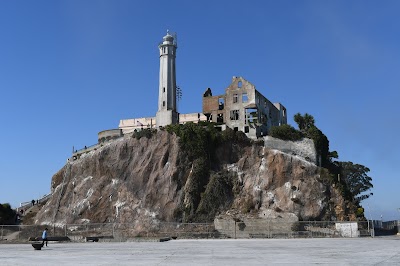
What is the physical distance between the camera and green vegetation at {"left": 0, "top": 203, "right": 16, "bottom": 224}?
70.8m

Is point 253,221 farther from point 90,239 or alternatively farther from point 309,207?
point 90,239

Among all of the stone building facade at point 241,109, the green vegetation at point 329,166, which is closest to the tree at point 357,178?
the green vegetation at point 329,166

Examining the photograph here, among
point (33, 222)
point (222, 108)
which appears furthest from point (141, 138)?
point (33, 222)

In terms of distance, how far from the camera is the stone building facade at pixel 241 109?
7088 cm

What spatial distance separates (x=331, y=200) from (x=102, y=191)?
111 ft

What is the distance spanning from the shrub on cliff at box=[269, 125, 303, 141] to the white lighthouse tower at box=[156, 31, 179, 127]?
1810 centimetres

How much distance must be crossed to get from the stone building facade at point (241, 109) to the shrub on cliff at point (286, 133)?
3.35 m

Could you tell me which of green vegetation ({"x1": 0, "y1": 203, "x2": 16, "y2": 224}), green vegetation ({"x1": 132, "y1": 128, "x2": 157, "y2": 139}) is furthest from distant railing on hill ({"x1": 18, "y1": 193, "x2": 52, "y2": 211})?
green vegetation ({"x1": 132, "y1": 128, "x2": 157, "y2": 139})

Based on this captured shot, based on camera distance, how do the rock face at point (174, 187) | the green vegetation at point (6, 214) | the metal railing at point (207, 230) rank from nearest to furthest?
1. the metal railing at point (207, 230)
2. the rock face at point (174, 187)
3. the green vegetation at point (6, 214)

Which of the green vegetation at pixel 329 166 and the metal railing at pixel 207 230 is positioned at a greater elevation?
the green vegetation at pixel 329 166

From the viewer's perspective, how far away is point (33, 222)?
72062mm

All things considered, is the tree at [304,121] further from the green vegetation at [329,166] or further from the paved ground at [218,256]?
the paved ground at [218,256]

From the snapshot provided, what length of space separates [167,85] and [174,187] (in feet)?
68.6

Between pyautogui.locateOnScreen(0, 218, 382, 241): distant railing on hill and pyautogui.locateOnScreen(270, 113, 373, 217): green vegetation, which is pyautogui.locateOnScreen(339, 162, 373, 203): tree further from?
pyautogui.locateOnScreen(0, 218, 382, 241): distant railing on hill
